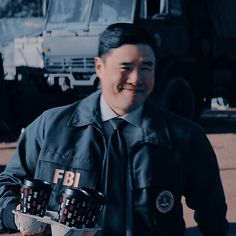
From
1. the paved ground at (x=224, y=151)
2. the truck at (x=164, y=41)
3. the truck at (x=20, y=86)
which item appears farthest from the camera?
the truck at (x=20, y=86)

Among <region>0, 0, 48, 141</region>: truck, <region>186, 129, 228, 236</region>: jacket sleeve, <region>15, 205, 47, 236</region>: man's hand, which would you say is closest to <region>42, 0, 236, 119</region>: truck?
<region>0, 0, 48, 141</region>: truck

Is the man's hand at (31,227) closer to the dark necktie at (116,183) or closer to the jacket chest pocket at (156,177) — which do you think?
the dark necktie at (116,183)

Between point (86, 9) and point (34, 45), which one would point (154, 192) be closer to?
point (86, 9)

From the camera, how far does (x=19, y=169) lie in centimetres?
229

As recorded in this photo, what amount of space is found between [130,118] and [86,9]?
10926 millimetres

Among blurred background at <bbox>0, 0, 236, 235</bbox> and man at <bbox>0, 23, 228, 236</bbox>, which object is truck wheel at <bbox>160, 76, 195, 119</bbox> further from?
man at <bbox>0, 23, 228, 236</bbox>

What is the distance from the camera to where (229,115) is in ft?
58.2

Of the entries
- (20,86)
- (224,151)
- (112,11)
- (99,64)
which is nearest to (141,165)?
(99,64)

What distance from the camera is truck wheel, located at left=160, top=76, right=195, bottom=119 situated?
13156 mm

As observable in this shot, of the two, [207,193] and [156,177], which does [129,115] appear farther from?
[207,193]

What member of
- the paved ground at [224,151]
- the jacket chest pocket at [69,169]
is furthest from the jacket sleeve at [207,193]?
the paved ground at [224,151]

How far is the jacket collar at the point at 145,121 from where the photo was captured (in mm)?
2189

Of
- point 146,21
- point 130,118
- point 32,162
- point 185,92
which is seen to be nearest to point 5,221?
point 32,162

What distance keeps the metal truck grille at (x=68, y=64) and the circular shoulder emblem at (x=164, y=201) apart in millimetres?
10637
